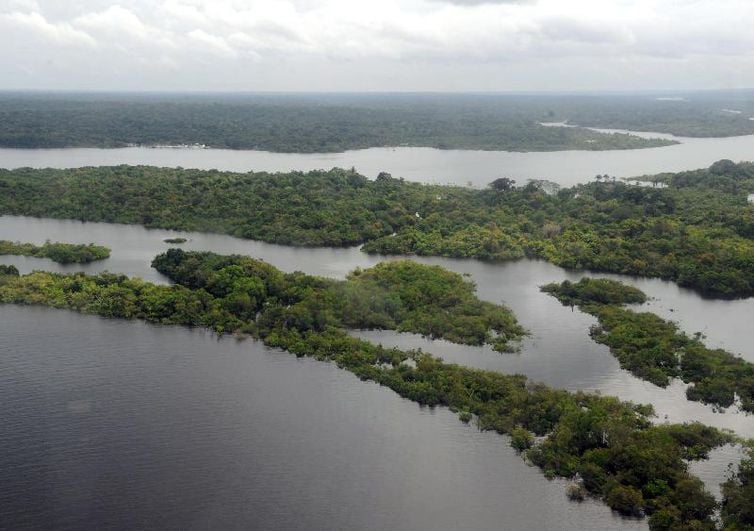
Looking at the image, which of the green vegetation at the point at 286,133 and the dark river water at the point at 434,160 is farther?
the green vegetation at the point at 286,133

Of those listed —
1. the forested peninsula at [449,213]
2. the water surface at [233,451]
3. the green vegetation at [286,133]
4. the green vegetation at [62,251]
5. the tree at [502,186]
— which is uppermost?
the green vegetation at [286,133]

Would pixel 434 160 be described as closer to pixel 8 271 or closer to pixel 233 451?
pixel 8 271

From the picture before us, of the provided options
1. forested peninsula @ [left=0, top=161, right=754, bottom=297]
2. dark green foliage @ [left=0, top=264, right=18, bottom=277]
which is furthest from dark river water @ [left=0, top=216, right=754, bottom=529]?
forested peninsula @ [left=0, top=161, right=754, bottom=297]

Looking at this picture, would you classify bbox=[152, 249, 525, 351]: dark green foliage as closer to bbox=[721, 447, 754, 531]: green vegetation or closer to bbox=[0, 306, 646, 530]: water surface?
bbox=[0, 306, 646, 530]: water surface

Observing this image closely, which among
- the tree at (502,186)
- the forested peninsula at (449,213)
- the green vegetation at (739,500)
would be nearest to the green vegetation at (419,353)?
the green vegetation at (739,500)

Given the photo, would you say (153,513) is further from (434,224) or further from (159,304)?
(434,224)

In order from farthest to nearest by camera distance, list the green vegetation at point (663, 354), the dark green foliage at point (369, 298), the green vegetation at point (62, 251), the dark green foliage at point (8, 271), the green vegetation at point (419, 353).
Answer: the green vegetation at point (62, 251) < the dark green foliage at point (8, 271) < the dark green foliage at point (369, 298) < the green vegetation at point (663, 354) < the green vegetation at point (419, 353)

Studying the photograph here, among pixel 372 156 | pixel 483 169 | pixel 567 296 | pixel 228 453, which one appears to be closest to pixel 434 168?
pixel 483 169

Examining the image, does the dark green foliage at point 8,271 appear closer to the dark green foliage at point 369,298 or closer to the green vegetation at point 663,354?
the dark green foliage at point 369,298
